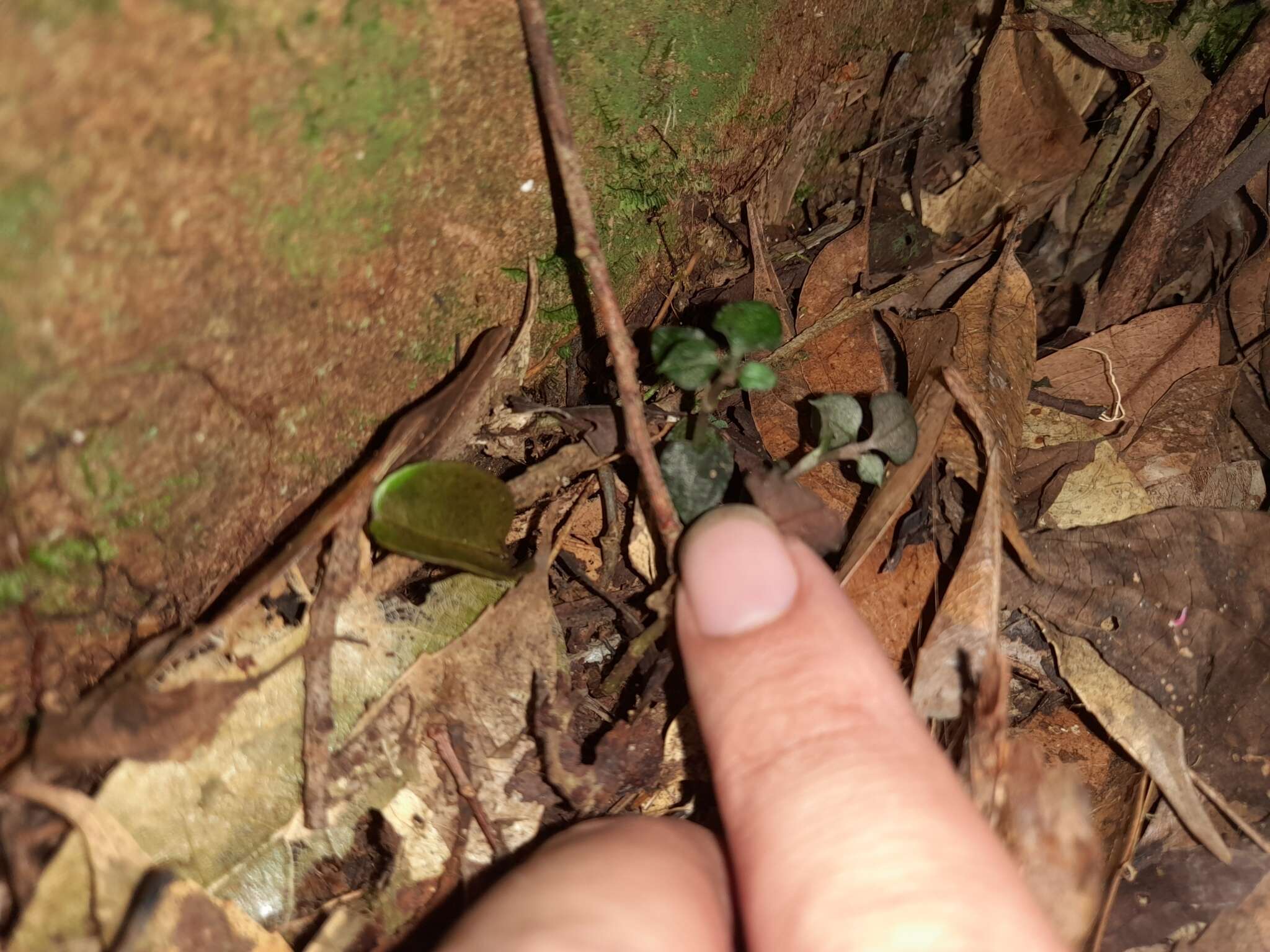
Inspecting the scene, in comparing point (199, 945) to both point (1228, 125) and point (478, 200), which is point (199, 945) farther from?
point (1228, 125)

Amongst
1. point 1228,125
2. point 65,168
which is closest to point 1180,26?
point 1228,125

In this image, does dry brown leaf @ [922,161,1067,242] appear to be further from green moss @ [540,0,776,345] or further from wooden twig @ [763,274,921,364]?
green moss @ [540,0,776,345]

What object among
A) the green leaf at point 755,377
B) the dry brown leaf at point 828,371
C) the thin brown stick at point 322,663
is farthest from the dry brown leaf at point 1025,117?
the thin brown stick at point 322,663

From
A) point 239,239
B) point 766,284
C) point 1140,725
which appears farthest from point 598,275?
point 1140,725

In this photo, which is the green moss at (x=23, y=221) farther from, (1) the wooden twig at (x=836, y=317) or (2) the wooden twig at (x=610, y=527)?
(1) the wooden twig at (x=836, y=317)

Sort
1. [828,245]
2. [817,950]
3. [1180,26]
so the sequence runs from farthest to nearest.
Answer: [1180,26]
[828,245]
[817,950]
